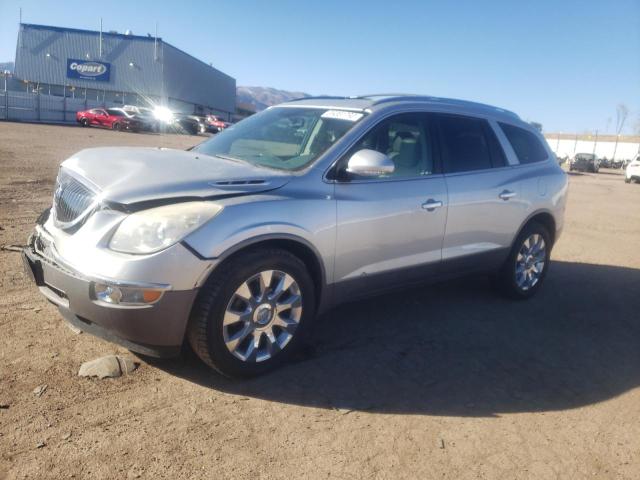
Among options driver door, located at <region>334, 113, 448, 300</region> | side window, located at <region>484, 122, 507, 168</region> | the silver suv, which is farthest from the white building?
driver door, located at <region>334, 113, 448, 300</region>

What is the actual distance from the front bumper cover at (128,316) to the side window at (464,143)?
8.38ft

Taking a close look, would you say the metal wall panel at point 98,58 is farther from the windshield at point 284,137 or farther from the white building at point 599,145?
the windshield at point 284,137

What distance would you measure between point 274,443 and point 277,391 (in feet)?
1.78

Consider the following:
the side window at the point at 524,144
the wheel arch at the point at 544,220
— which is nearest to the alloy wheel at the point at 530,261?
the wheel arch at the point at 544,220

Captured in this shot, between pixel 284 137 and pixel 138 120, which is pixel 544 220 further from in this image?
pixel 138 120

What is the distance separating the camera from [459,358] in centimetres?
400

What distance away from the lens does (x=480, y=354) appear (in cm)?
410

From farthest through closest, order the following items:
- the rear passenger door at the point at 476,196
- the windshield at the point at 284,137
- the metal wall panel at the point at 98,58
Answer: the metal wall panel at the point at 98,58 → the rear passenger door at the point at 476,196 → the windshield at the point at 284,137

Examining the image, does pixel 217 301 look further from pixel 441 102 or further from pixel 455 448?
pixel 441 102

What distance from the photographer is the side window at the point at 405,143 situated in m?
4.09

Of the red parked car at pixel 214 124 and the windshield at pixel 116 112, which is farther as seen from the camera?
the red parked car at pixel 214 124

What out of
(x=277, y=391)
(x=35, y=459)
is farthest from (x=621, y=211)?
(x=35, y=459)

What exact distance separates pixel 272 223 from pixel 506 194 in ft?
8.59

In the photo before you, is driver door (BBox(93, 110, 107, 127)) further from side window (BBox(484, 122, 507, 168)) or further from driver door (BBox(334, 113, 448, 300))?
driver door (BBox(334, 113, 448, 300))
